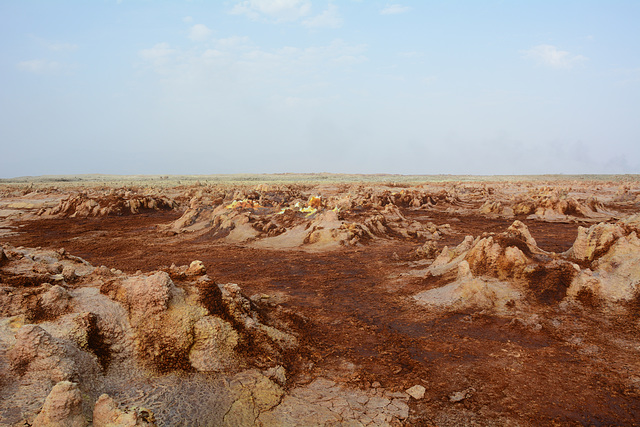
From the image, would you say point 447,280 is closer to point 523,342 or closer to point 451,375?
point 523,342

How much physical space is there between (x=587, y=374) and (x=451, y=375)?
1.33 m

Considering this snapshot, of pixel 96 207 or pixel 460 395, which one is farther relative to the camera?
pixel 96 207

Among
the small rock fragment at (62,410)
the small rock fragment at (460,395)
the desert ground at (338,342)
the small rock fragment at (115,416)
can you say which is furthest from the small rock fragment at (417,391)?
the small rock fragment at (62,410)

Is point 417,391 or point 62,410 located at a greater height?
point 62,410

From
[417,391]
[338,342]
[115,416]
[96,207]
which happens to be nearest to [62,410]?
[115,416]

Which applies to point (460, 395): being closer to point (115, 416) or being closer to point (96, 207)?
point (115, 416)

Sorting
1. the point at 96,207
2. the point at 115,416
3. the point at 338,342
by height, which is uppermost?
the point at 115,416

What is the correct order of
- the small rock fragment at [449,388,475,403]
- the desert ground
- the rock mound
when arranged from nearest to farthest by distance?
the desert ground, the small rock fragment at [449,388,475,403], the rock mound

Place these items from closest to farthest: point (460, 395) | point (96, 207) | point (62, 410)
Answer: point (62, 410) → point (460, 395) → point (96, 207)

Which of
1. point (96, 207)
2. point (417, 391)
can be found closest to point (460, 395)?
point (417, 391)

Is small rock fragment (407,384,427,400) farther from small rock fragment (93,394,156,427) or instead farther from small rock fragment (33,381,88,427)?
small rock fragment (33,381,88,427)

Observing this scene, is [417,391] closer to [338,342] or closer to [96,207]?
[338,342]

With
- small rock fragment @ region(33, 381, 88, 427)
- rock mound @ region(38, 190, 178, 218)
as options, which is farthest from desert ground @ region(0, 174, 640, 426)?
rock mound @ region(38, 190, 178, 218)

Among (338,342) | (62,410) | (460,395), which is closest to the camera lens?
(62,410)
